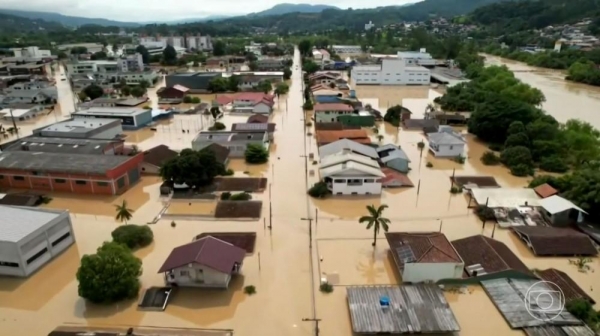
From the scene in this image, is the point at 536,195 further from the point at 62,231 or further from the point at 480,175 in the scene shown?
the point at 62,231

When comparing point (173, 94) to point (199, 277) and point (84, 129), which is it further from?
point (199, 277)

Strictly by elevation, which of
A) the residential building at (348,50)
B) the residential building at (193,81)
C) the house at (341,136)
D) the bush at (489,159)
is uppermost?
the residential building at (348,50)

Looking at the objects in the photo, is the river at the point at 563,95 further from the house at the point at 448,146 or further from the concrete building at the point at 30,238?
the concrete building at the point at 30,238

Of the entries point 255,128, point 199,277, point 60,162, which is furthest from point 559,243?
point 60,162

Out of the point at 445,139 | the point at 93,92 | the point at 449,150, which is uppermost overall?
the point at 93,92

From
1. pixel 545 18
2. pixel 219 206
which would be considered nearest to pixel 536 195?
pixel 219 206

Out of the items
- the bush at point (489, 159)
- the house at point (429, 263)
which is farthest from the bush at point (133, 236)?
the bush at point (489, 159)
